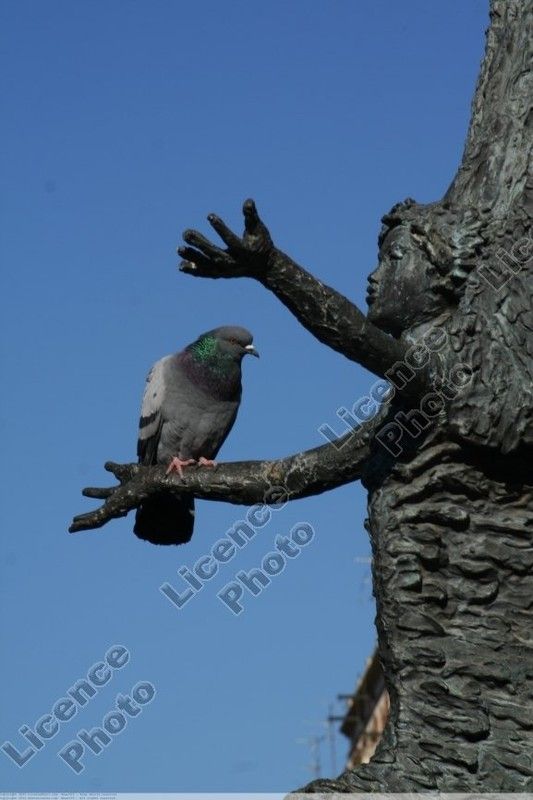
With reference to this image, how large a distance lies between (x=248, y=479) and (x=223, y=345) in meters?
3.51

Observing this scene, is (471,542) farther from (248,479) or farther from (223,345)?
(223,345)

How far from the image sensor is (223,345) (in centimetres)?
1203

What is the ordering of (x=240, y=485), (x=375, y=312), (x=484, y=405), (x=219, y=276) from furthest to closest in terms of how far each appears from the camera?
(x=240, y=485) < (x=375, y=312) < (x=484, y=405) < (x=219, y=276)

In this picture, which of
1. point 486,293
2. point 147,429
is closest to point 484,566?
point 486,293

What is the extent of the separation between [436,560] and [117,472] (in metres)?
2.50

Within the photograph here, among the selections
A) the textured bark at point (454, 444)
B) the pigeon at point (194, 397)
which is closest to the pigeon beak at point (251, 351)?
the pigeon at point (194, 397)

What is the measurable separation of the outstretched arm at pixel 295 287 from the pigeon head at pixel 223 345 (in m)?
4.70

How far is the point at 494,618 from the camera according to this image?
7363 millimetres

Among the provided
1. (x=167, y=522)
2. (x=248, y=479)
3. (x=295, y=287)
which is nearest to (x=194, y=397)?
(x=167, y=522)

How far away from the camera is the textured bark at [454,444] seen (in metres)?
7.11

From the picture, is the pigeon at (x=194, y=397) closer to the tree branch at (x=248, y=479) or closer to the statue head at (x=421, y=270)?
the tree branch at (x=248, y=479)

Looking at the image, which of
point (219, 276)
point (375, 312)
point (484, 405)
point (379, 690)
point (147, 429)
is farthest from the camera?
point (379, 690)

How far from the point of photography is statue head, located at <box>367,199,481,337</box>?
7789 millimetres

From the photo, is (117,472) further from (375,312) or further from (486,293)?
(486,293)
